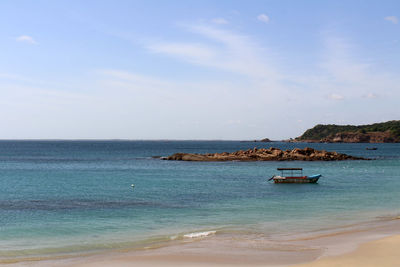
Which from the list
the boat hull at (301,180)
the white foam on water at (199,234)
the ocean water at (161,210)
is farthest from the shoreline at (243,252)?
the boat hull at (301,180)

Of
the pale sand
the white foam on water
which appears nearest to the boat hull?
the white foam on water

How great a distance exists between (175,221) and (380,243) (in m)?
11.6

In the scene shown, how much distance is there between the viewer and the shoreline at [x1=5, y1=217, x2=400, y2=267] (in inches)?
631

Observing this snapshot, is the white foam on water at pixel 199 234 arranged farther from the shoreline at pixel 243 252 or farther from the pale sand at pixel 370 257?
the pale sand at pixel 370 257

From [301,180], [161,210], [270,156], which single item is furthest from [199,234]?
[270,156]

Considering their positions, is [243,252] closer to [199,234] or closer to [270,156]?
[199,234]

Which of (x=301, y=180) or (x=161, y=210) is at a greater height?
(x=301, y=180)

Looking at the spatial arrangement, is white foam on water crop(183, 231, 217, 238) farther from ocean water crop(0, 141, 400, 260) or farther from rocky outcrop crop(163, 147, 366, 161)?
rocky outcrop crop(163, 147, 366, 161)

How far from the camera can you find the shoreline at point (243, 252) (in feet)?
52.5

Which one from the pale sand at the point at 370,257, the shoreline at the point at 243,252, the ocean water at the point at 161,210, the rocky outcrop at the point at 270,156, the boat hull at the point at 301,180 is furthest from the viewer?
the rocky outcrop at the point at 270,156

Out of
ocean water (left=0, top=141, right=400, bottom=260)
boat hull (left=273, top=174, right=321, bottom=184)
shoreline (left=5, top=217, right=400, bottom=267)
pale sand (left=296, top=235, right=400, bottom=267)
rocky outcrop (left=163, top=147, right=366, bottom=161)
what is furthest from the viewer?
rocky outcrop (left=163, top=147, right=366, bottom=161)

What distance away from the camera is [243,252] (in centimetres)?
1747

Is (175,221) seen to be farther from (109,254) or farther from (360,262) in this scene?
(360,262)

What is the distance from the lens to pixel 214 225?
2366cm
